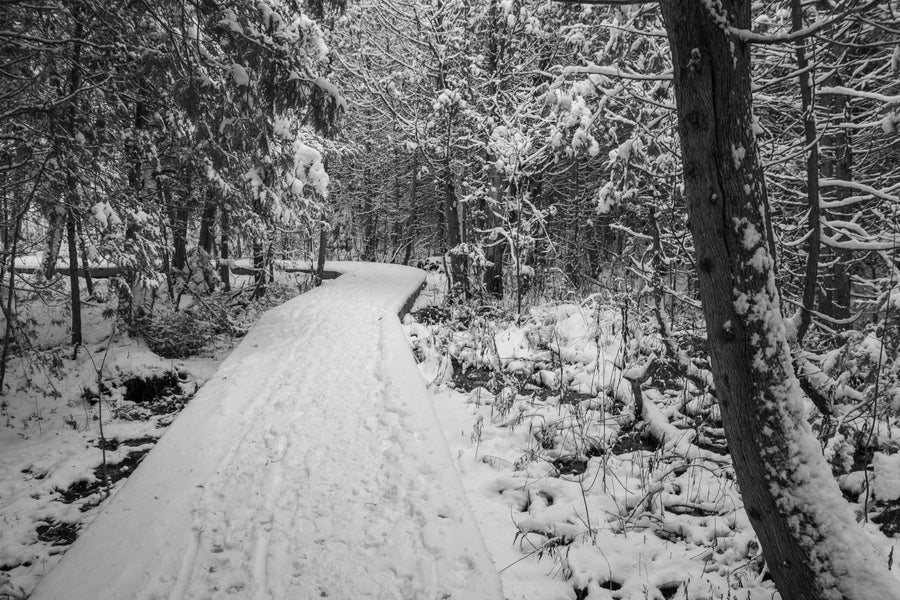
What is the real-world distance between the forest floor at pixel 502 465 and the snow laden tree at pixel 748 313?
0.81 m

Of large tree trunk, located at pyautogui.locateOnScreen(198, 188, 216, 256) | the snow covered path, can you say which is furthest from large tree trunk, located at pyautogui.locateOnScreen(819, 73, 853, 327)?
large tree trunk, located at pyautogui.locateOnScreen(198, 188, 216, 256)

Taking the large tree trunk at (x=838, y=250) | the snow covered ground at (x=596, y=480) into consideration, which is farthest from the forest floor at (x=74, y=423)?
the large tree trunk at (x=838, y=250)

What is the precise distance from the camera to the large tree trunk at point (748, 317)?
6.68 ft

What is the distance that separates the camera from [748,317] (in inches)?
83.6

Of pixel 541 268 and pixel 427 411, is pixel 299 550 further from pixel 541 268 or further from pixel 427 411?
pixel 541 268

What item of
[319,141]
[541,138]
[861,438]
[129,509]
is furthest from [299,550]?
[319,141]

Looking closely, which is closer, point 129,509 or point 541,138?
point 129,509

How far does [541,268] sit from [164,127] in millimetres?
8796

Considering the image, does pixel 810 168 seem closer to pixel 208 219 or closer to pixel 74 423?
pixel 74 423

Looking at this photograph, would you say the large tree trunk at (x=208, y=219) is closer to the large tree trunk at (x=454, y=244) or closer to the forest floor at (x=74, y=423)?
the forest floor at (x=74, y=423)

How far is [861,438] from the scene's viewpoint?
3670 millimetres

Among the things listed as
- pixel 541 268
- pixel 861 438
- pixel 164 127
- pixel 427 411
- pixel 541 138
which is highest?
pixel 541 138

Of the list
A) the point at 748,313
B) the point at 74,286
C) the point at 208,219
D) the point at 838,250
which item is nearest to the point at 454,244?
the point at 208,219

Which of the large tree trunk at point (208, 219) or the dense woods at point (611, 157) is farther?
the large tree trunk at point (208, 219)
